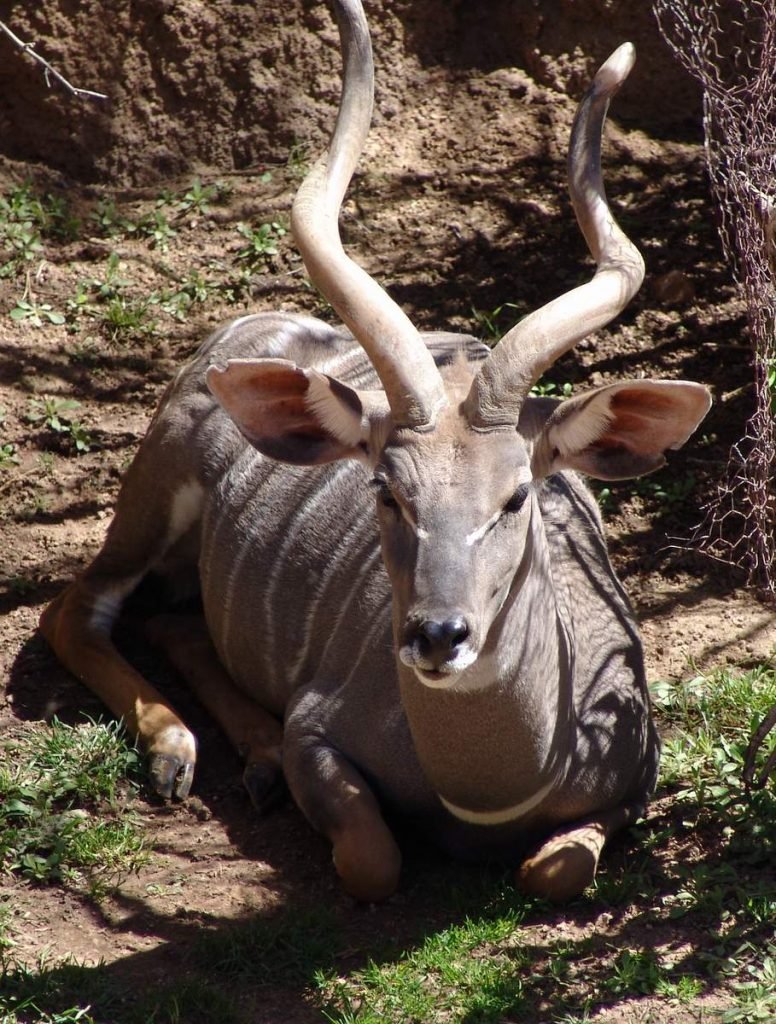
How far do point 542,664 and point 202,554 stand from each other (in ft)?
5.47

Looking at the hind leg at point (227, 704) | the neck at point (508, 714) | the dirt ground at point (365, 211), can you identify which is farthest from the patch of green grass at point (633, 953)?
the dirt ground at point (365, 211)

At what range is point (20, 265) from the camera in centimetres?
606

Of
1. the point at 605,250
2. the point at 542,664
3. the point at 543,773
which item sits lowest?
the point at 543,773

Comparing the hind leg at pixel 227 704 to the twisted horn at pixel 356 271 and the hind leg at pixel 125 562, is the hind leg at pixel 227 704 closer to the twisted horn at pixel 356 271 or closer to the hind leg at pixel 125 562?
the hind leg at pixel 125 562

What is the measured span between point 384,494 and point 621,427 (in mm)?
555

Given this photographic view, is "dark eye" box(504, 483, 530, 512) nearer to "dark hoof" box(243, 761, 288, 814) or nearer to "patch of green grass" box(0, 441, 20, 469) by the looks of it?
"dark hoof" box(243, 761, 288, 814)

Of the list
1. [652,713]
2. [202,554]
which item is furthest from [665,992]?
[202,554]

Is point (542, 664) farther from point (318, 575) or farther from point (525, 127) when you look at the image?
point (525, 127)

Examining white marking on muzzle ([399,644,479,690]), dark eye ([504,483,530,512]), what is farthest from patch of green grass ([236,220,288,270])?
white marking on muzzle ([399,644,479,690])

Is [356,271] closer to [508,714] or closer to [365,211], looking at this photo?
[508,714]

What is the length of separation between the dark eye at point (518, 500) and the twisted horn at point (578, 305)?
0.14 m

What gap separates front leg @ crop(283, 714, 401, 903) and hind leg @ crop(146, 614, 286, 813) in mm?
169

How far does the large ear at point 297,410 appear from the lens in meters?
3.42

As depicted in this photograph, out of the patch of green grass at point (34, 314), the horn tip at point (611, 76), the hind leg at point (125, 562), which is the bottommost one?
the hind leg at point (125, 562)
